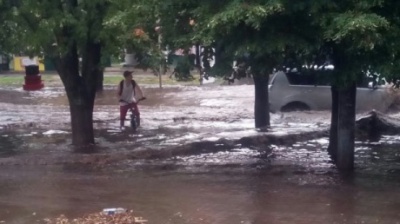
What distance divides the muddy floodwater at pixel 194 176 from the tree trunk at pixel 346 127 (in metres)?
0.24

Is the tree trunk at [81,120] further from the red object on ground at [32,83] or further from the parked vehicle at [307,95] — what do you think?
the red object on ground at [32,83]

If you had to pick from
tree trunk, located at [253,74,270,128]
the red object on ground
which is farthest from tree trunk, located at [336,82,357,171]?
the red object on ground

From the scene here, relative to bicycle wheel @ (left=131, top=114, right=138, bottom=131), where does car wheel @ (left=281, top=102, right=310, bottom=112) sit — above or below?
above

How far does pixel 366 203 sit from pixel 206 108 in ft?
49.6

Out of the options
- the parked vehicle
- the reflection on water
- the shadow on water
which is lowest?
the reflection on water

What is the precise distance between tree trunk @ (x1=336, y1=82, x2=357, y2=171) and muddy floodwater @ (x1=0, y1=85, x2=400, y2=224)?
243 millimetres

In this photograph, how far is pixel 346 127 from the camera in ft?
45.1

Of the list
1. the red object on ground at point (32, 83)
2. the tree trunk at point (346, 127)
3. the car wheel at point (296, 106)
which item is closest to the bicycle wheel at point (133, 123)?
the car wheel at point (296, 106)

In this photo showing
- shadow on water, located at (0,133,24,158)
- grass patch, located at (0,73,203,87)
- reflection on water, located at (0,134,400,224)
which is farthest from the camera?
grass patch, located at (0,73,203,87)

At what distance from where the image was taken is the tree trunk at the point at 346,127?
1352 cm

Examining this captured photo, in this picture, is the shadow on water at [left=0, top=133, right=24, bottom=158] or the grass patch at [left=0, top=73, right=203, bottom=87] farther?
the grass patch at [left=0, top=73, right=203, bottom=87]

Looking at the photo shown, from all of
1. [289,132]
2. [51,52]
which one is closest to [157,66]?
[51,52]

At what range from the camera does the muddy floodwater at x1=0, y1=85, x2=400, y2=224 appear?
36.2 ft

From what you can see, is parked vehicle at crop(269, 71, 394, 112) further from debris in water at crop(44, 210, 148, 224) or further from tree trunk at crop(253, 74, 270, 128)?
debris in water at crop(44, 210, 148, 224)
